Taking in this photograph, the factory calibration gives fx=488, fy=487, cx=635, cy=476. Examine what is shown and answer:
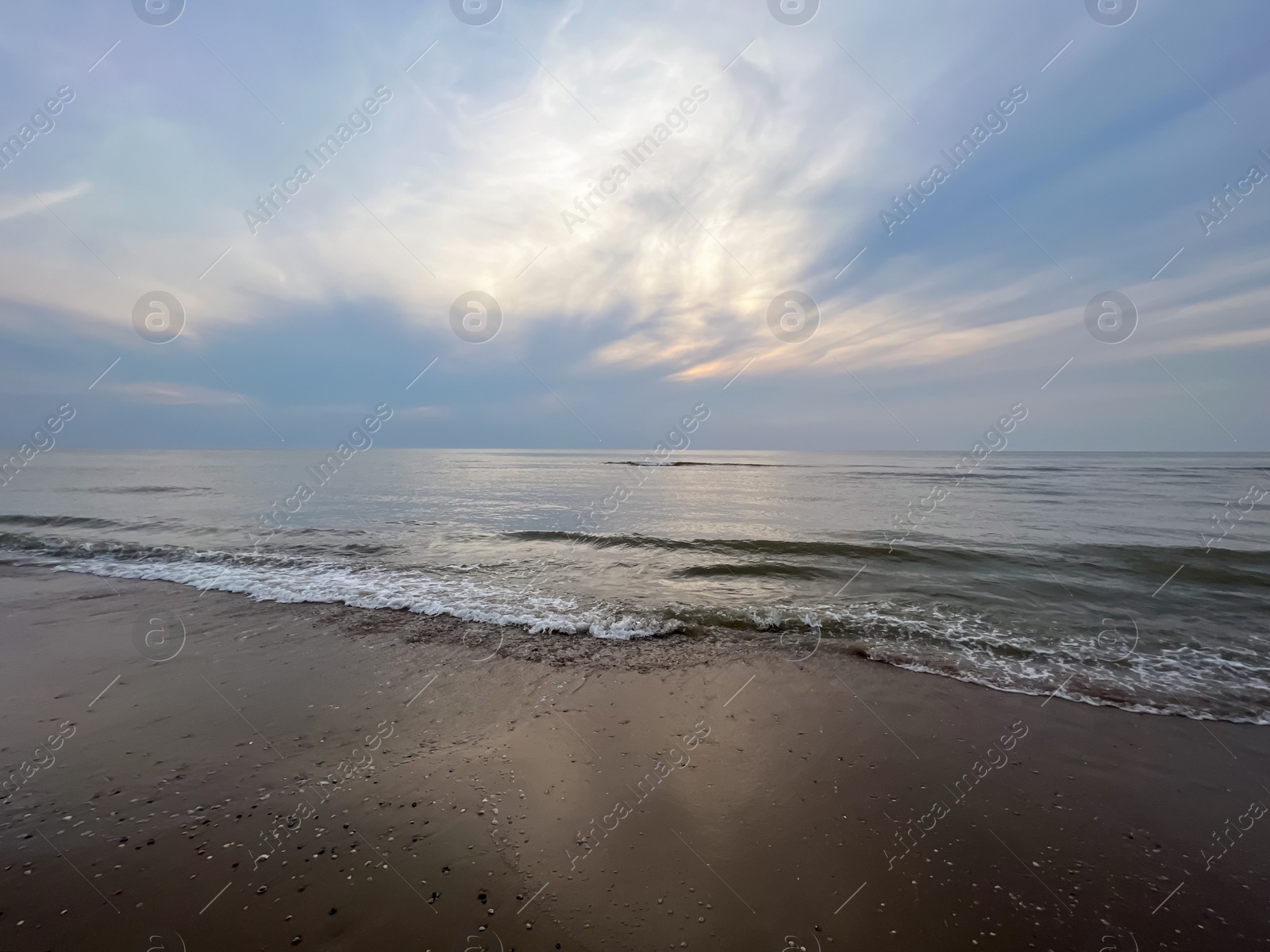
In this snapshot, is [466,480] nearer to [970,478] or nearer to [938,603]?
[938,603]

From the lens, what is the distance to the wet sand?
11.5 ft

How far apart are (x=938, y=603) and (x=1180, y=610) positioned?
198 inches

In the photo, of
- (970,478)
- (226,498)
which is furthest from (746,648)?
(970,478)

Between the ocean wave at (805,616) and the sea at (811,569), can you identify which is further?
the sea at (811,569)

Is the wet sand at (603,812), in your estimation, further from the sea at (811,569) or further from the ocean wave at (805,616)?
the sea at (811,569)

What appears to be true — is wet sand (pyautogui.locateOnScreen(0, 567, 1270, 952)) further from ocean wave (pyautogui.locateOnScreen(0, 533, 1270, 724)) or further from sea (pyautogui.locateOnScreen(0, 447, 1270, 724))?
sea (pyautogui.locateOnScreen(0, 447, 1270, 724))

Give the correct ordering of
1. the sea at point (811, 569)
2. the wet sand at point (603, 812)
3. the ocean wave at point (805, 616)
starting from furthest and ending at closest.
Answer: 1. the sea at point (811, 569)
2. the ocean wave at point (805, 616)
3. the wet sand at point (603, 812)

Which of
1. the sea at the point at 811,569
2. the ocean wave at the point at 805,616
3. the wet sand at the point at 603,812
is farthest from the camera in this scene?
the sea at the point at 811,569

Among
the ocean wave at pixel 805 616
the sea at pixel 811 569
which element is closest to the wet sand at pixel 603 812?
the ocean wave at pixel 805 616

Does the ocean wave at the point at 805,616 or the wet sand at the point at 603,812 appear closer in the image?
the wet sand at the point at 603,812

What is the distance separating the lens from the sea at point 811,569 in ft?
28.2

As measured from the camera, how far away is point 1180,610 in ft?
35.1

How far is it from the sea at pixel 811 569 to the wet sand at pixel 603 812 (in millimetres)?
1670

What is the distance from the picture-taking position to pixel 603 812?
4625 millimetres
